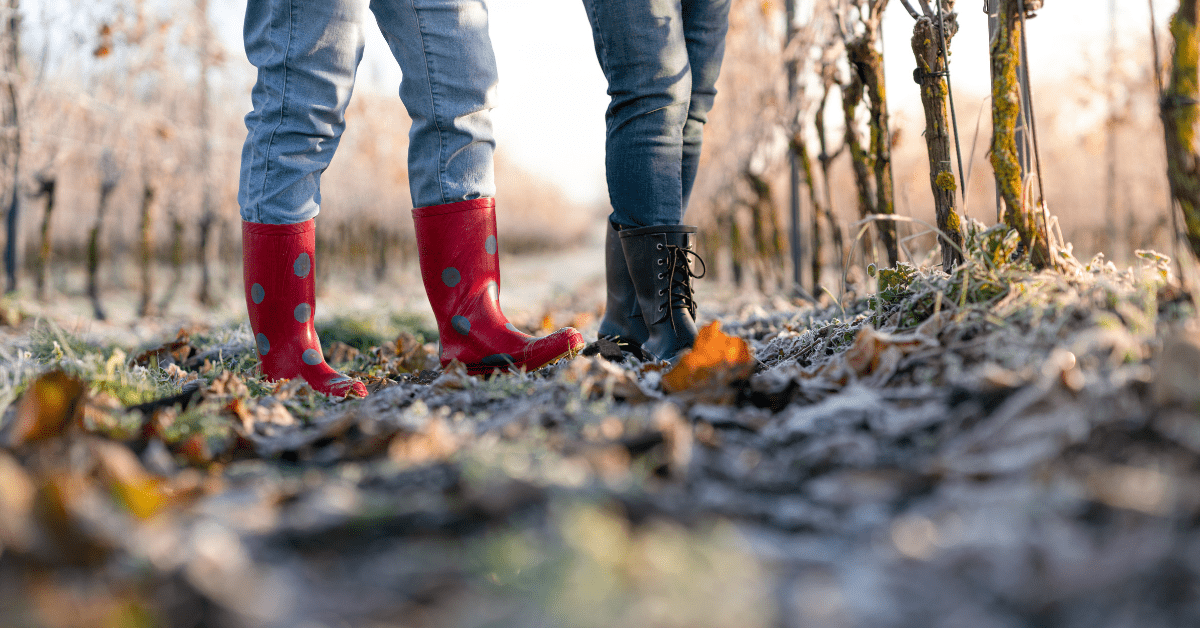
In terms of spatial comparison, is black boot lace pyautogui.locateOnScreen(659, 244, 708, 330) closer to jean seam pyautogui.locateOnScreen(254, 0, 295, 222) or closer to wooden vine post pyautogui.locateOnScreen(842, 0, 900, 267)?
wooden vine post pyautogui.locateOnScreen(842, 0, 900, 267)

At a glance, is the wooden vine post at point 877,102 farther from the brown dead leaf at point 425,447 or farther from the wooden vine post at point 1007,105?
the brown dead leaf at point 425,447

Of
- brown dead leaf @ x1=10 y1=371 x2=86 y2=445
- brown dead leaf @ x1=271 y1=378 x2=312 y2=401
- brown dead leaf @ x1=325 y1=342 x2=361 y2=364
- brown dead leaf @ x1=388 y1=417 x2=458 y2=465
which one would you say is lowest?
brown dead leaf @ x1=325 y1=342 x2=361 y2=364

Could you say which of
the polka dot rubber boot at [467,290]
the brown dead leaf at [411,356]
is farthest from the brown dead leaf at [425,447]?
the brown dead leaf at [411,356]

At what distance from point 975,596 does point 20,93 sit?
309 inches

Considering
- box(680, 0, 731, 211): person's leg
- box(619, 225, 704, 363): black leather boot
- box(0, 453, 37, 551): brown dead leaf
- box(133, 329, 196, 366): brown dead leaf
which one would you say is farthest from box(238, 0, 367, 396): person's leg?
box(0, 453, 37, 551): brown dead leaf

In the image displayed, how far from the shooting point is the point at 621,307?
6.45 ft

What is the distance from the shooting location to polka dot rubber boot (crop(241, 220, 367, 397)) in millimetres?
1717

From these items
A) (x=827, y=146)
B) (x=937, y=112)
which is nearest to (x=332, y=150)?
(x=937, y=112)

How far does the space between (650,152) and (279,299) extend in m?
1.03

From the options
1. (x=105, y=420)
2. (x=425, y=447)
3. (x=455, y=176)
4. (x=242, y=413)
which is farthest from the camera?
(x=455, y=176)

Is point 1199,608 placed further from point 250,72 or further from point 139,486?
point 250,72

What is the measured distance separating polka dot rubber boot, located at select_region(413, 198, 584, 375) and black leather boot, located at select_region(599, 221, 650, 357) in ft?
0.59

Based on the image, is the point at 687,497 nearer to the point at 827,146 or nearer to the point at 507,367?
the point at 507,367

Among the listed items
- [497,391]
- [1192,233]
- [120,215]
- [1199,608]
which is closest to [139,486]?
[497,391]
